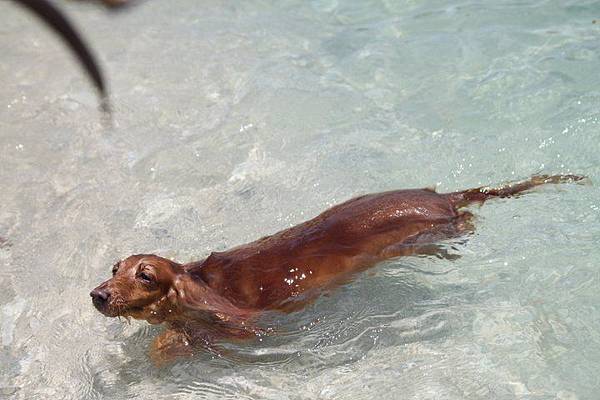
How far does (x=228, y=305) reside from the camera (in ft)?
13.5

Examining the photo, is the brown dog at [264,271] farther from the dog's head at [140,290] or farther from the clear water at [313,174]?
the clear water at [313,174]

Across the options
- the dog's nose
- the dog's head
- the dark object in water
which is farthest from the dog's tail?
the dark object in water

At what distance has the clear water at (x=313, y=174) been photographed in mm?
4121

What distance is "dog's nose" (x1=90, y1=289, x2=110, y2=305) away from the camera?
378 cm

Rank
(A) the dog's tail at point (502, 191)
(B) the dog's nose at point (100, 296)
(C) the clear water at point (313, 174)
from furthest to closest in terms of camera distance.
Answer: (A) the dog's tail at point (502, 191)
(C) the clear water at point (313, 174)
(B) the dog's nose at point (100, 296)

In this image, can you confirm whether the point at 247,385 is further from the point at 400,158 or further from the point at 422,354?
the point at 400,158

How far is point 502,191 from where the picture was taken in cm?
450

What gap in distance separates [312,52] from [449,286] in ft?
12.2

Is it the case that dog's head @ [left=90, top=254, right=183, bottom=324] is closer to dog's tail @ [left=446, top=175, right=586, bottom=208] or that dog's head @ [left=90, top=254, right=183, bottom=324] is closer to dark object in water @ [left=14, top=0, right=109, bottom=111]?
dog's tail @ [left=446, top=175, right=586, bottom=208]

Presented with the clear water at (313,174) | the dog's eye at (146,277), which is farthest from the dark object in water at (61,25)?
the clear water at (313,174)

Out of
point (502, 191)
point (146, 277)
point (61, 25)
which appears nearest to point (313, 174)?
point (502, 191)

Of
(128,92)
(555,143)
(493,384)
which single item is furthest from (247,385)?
(128,92)

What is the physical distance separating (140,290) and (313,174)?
2.15 metres

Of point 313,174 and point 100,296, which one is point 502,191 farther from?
point 100,296
